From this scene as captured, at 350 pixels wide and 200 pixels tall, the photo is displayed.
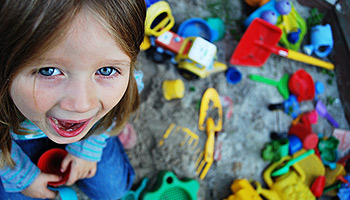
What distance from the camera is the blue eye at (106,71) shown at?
54cm

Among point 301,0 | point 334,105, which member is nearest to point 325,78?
point 334,105

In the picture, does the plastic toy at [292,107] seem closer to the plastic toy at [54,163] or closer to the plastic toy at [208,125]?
the plastic toy at [208,125]

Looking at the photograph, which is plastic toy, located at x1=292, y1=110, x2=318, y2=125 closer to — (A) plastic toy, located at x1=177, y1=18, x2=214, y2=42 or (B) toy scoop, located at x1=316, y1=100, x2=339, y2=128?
(B) toy scoop, located at x1=316, y1=100, x2=339, y2=128

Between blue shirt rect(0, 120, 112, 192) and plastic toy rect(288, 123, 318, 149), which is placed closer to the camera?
blue shirt rect(0, 120, 112, 192)

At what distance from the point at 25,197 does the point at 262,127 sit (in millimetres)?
1010

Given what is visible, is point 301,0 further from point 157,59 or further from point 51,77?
point 51,77

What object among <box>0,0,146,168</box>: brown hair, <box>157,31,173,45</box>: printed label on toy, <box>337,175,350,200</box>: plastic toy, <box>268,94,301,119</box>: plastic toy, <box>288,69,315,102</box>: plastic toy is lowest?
<box>337,175,350,200</box>: plastic toy

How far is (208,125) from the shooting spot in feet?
4.00

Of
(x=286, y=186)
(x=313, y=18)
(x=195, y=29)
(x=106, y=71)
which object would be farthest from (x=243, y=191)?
(x=313, y=18)

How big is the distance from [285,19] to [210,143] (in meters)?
0.75

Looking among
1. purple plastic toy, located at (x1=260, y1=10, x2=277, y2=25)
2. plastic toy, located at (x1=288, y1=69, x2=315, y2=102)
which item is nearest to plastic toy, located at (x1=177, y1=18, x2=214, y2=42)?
purple plastic toy, located at (x1=260, y1=10, x2=277, y2=25)

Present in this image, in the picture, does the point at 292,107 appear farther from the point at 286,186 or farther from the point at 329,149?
the point at 286,186

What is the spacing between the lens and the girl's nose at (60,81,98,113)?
0.49m

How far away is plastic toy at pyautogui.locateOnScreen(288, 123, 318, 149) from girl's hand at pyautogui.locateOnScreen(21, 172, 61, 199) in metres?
1.07
